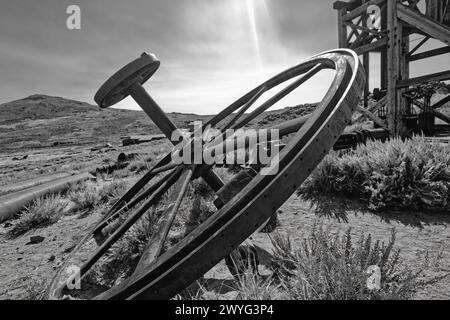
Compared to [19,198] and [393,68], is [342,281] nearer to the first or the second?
[19,198]

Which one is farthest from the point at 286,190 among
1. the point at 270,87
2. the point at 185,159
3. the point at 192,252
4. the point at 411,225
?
the point at 270,87

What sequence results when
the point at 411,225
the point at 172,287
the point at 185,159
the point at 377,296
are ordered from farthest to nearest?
the point at 185,159, the point at 411,225, the point at 377,296, the point at 172,287

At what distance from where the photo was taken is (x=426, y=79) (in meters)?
5.94

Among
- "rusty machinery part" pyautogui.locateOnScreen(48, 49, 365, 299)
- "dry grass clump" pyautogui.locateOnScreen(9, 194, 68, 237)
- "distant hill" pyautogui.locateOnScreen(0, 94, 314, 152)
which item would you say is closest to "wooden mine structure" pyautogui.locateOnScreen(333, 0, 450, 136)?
"rusty machinery part" pyautogui.locateOnScreen(48, 49, 365, 299)

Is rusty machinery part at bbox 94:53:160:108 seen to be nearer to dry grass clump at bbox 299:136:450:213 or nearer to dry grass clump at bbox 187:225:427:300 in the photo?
dry grass clump at bbox 187:225:427:300

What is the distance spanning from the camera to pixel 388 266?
1.50 meters

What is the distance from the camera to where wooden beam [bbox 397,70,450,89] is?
5.70m

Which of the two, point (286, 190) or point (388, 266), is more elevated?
point (286, 190)

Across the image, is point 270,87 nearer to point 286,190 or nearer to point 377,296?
point 286,190

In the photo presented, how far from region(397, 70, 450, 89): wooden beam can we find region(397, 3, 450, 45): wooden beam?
0.69m

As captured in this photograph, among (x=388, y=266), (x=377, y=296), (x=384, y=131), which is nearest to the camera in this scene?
(x=377, y=296)

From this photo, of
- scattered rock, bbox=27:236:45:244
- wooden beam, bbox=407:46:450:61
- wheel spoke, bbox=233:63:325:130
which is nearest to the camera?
wheel spoke, bbox=233:63:325:130

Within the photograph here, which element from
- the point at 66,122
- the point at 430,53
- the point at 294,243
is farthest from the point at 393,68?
the point at 66,122
